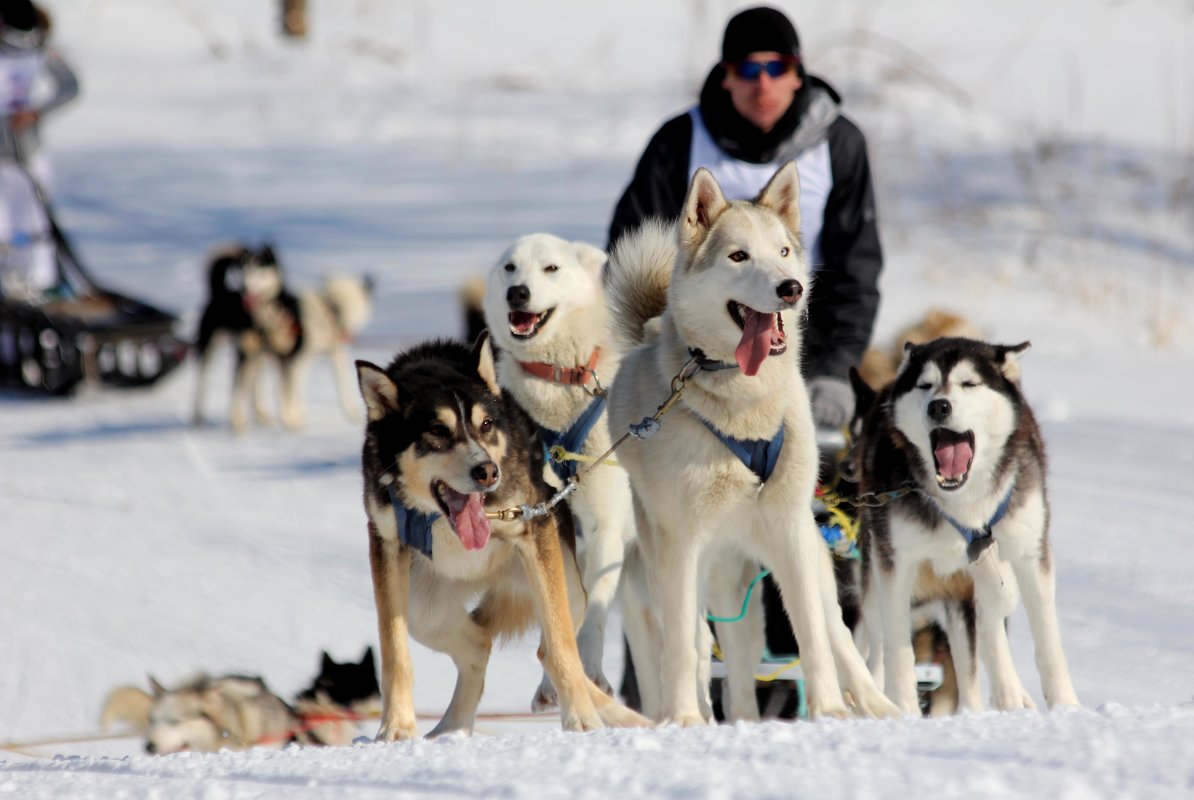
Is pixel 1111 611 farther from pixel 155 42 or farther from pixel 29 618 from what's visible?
pixel 155 42

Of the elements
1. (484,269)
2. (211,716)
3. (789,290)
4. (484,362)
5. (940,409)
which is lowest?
(211,716)

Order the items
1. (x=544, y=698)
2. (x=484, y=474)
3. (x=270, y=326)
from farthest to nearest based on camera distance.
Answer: (x=270, y=326), (x=544, y=698), (x=484, y=474)

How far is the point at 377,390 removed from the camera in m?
2.82

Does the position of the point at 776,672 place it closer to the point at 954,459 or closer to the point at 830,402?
the point at 830,402

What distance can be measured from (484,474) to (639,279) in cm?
77

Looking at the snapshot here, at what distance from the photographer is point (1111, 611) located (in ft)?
13.9

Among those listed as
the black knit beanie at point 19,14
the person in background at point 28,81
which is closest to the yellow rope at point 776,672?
the person in background at point 28,81

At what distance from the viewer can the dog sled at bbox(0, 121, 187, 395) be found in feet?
26.5

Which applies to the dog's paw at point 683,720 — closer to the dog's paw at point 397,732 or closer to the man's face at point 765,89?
the dog's paw at point 397,732

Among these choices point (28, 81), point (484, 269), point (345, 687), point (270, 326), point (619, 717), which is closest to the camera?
point (619, 717)

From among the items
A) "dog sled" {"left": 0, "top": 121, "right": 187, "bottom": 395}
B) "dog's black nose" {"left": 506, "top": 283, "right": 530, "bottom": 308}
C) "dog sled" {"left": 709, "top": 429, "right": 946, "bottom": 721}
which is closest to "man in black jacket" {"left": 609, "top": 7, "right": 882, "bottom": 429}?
"dog sled" {"left": 709, "top": 429, "right": 946, "bottom": 721}

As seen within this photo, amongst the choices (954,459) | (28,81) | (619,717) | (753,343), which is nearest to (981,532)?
(954,459)

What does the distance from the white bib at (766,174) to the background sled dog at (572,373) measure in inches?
15.8

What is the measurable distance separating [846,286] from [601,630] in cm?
113
